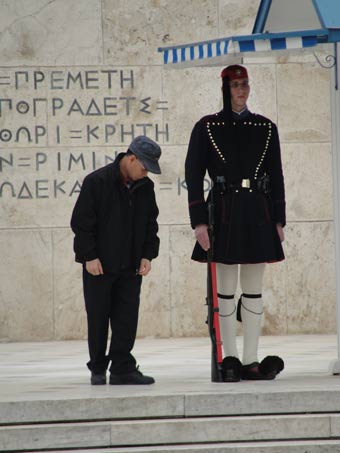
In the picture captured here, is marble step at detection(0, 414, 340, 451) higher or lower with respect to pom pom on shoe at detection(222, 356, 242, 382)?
lower

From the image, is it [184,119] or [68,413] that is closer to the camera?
[68,413]

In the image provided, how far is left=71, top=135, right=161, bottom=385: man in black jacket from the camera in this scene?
9016 millimetres

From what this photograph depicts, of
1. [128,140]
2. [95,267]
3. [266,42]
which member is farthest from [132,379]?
[128,140]

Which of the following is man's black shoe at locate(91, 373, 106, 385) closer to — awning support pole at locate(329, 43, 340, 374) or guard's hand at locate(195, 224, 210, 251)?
guard's hand at locate(195, 224, 210, 251)

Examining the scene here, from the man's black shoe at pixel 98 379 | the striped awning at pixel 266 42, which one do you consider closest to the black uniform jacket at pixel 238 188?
the striped awning at pixel 266 42

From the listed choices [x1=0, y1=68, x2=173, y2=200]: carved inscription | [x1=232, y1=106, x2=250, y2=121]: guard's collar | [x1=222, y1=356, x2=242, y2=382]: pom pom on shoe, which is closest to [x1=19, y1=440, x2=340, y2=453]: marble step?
[x1=222, y1=356, x2=242, y2=382]: pom pom on shoe

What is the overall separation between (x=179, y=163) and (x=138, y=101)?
2.51 ft

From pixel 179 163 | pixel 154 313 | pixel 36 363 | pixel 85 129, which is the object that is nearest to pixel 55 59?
pixel 85 129

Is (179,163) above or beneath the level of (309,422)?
above

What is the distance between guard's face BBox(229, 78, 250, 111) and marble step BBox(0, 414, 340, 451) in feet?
7.47

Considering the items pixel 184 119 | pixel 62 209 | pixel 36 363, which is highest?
pixel 184 119

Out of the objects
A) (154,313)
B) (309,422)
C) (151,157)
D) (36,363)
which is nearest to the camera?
(309,422)

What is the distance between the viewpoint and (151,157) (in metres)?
8.93

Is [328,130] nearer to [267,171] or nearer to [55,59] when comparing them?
[55,59]
